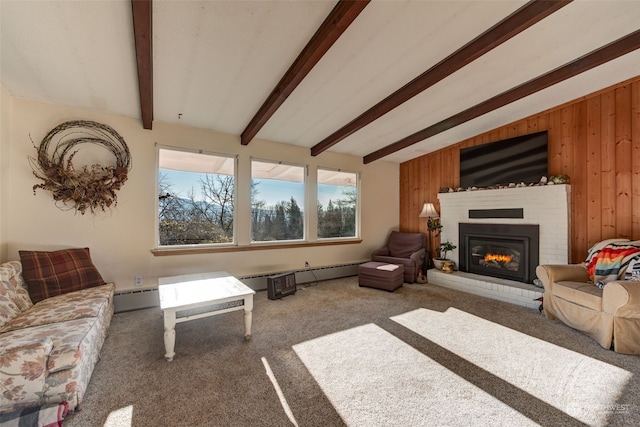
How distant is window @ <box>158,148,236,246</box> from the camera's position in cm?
348

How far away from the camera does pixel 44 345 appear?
57.1 inches

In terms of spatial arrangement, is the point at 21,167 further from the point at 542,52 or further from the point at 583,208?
the point at 583,208

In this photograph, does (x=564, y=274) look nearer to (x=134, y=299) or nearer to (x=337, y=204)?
(x=337, y=204)

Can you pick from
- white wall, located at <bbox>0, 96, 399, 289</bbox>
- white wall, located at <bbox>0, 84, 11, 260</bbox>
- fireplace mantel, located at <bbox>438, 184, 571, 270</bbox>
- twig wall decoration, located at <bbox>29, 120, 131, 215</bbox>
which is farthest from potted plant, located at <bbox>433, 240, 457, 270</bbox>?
white wall, located at <bbox>0, 84, 11, 260</bbox>

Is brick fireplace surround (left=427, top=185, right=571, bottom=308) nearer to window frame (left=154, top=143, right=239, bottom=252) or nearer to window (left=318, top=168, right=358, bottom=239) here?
window (left=318, top=168, right=358, bottom=239)

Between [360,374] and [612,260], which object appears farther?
[612,260]

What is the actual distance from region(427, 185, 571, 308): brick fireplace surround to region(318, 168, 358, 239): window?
177cm

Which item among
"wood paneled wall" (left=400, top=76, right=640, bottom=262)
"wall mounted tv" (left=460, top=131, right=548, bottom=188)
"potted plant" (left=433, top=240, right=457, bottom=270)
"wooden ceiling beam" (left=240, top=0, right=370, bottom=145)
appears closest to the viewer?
"wooden ceiling beam" (left=240, top=0, right=370, bottom=145)

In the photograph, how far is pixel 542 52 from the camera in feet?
8.35

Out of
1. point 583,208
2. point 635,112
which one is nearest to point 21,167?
point 583,208

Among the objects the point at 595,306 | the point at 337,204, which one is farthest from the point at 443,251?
the point at 595,306

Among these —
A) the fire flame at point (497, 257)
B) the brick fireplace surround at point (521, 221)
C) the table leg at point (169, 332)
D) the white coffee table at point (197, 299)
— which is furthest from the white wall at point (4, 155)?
the fire flame at point (497, 257)

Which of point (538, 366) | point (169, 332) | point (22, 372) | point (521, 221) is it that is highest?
point (521, 221)

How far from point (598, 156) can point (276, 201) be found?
4.51 m
